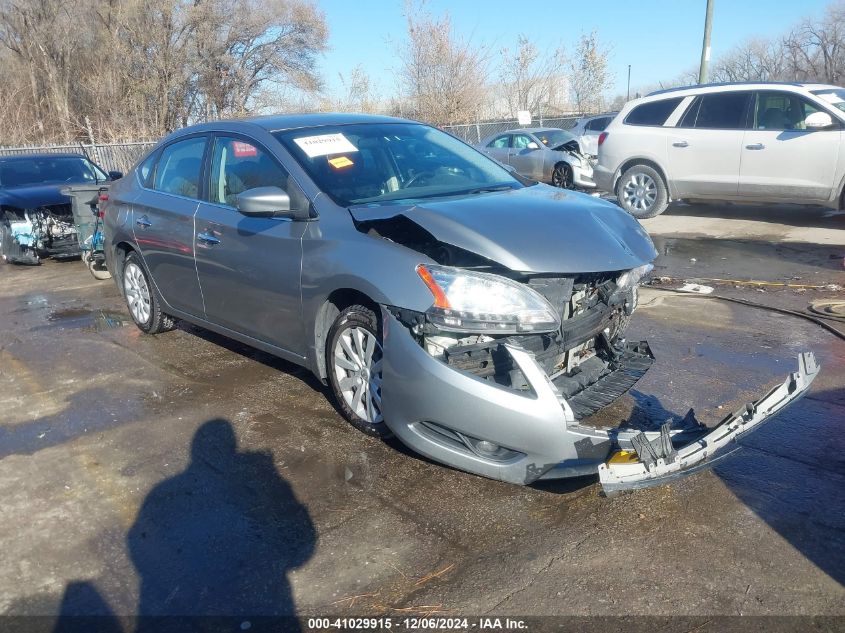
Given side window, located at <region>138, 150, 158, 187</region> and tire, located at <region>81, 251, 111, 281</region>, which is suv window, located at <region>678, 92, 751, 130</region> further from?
tire, located at <region>81, 251, 111, 281</region>

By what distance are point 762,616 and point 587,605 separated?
602 mm

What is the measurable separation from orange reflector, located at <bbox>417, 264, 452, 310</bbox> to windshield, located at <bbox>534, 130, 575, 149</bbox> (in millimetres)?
14298

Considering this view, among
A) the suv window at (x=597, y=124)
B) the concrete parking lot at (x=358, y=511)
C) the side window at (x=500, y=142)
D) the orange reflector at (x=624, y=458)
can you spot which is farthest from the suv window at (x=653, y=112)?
the suv window at (x=597, y=124)

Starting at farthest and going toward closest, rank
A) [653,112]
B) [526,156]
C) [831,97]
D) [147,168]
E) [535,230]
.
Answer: [526,156] < [653,112] < [831,97] < [147,168] < [535,230]

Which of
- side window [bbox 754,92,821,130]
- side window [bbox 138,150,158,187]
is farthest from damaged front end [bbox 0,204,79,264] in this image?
side window [bbox 754,92,821,130]

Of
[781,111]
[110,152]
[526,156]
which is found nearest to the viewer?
[781,111]

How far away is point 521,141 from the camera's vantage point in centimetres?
1745

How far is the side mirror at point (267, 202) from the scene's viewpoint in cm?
413

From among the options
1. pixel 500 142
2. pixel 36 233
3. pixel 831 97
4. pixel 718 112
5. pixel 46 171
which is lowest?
pixel 36 233

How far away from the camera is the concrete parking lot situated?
2.84 metres

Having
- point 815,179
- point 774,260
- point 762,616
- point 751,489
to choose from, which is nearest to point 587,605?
point 762,616

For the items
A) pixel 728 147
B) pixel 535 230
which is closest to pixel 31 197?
pixel 535 230

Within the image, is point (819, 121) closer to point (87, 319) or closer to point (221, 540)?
point (87, 319)

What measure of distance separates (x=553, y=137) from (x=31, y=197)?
38.5 feet
